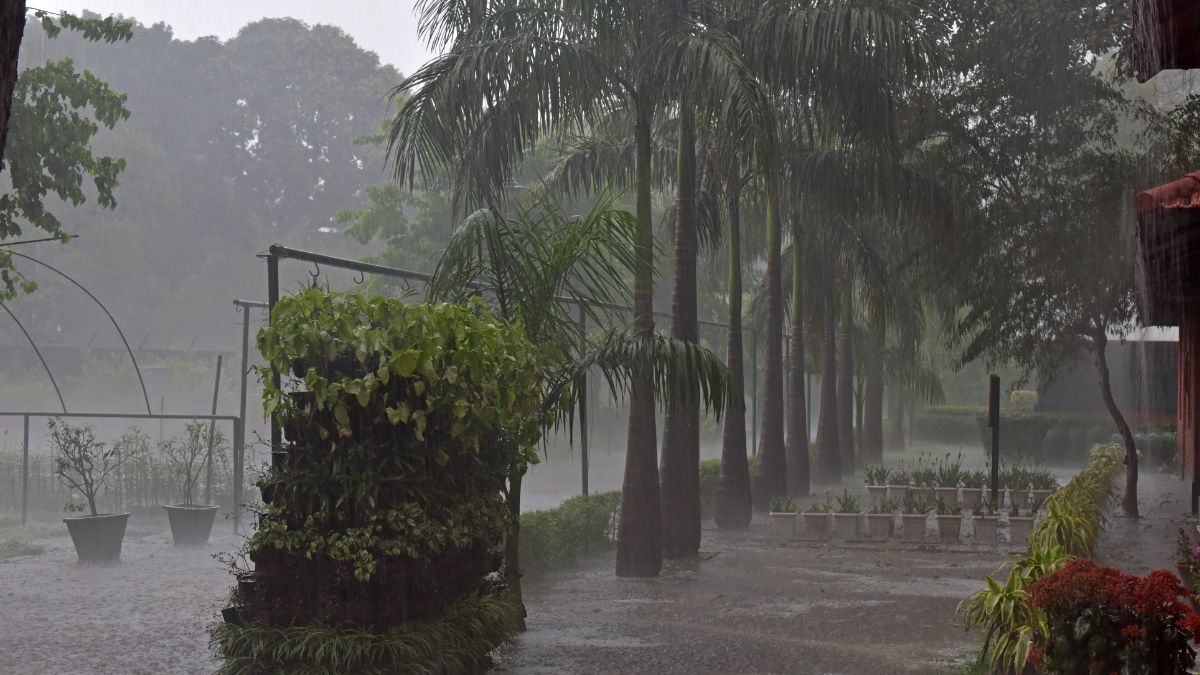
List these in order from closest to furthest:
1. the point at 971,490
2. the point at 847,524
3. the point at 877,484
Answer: the point at 847,524 < the point at 971,490 < the point at 877,484

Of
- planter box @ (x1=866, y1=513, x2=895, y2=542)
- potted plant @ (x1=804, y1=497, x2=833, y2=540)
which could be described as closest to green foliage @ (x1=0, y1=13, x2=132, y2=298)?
potted plant @ (x1=804, y1=497, x2=833, y2=540)

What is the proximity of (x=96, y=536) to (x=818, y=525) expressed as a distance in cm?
921

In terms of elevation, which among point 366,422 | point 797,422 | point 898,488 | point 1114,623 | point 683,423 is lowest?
point 1114,623

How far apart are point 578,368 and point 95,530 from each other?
7313mm

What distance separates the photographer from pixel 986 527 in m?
15.7

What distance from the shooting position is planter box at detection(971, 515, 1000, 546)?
15.7 metres

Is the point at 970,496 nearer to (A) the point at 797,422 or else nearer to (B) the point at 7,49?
(A) the point at 797,422

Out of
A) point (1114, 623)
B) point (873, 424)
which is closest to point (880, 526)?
point (1114, 623)

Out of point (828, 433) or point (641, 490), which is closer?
point (641, 490)

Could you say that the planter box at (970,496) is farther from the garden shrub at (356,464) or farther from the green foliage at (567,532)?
the garden shrub at (356,464)

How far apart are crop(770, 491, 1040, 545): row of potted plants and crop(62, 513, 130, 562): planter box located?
8390 millimetres

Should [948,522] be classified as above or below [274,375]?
below

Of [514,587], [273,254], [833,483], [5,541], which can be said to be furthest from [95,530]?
[833,483]

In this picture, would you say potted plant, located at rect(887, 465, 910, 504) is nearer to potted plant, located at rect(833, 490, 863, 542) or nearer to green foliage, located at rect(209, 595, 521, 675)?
potted plant, located at rect(833, 490, 863, 542)
